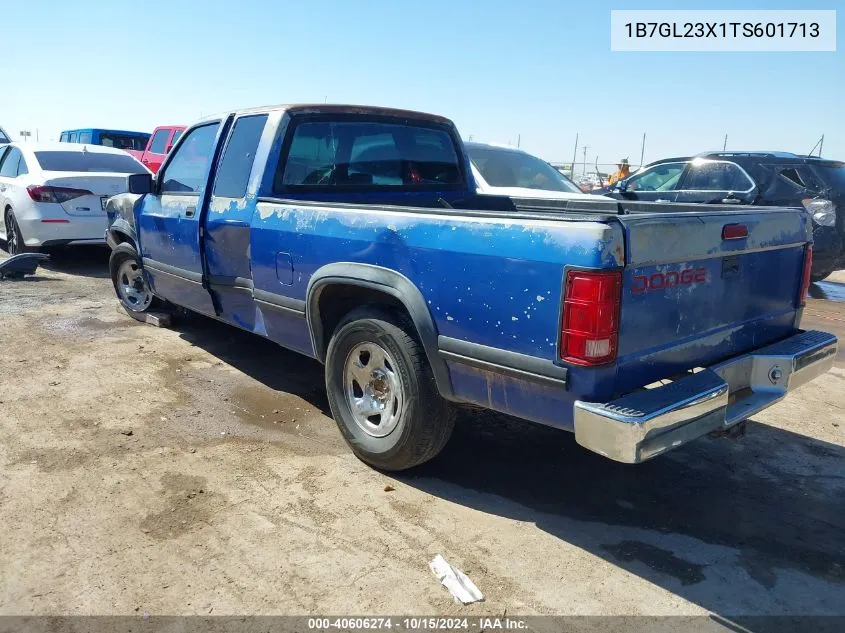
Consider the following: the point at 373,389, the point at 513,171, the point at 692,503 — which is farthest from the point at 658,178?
the point at 373,389

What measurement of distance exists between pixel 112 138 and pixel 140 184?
14.8 metres

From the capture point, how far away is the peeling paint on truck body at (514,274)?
268cm

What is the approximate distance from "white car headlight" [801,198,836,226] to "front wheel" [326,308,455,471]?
7.39 m

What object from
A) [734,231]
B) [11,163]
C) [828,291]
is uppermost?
[11,163]

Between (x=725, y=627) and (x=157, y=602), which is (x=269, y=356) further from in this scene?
(x=725, y=627)

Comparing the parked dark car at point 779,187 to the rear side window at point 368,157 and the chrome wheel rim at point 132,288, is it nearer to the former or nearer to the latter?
the rear side window at point 368,157

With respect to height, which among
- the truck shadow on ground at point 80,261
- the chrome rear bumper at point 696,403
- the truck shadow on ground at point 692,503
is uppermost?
the chrome rear bumper at point 696,403

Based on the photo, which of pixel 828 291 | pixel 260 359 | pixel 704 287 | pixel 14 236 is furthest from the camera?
pixel 828 291

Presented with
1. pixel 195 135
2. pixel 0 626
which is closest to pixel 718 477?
pixel 0 626

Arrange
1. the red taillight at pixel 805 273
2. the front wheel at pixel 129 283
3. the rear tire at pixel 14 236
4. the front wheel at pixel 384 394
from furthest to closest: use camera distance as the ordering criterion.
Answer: the rear tire at pixel 14 236 < the front wheel at pixel 129 283 < the red taillight at pixel 805 273 < the front wheel at pixel 384 394

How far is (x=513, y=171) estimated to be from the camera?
823 cm

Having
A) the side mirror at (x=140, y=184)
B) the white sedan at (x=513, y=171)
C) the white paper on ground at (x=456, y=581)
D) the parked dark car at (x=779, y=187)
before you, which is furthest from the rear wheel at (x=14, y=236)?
the white paper on ground at (x=456, y=581)

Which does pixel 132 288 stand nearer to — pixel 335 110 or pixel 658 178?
pixel 335 110

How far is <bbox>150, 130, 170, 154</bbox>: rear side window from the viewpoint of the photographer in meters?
15.0
